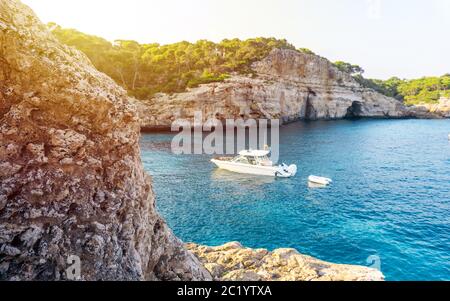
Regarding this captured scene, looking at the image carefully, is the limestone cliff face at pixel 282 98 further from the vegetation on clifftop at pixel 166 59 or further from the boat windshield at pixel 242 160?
the boat windshield at pixel 242 160

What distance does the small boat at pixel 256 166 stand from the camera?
37.8 meters

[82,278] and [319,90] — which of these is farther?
[319,90]

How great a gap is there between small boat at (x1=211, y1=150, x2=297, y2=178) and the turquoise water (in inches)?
44.5

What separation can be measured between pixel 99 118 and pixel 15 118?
64.4 inches

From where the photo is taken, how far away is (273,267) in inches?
598

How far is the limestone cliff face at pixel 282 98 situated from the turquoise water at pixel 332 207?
27.3 metres

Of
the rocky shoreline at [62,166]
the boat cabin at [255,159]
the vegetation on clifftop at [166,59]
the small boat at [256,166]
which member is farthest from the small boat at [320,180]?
the vegetation on clifftop at [166,59]

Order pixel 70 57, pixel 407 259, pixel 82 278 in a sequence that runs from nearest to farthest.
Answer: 1. pixel 82 278
2. pixel 70 57
3. pixel 407 259

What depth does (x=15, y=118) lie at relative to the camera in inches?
241

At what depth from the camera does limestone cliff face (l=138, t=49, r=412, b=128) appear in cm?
7531

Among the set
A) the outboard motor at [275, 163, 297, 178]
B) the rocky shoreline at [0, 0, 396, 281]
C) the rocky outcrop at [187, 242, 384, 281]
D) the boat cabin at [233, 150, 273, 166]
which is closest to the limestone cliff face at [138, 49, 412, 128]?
the boat cabin at [233, 150, 273, 166]

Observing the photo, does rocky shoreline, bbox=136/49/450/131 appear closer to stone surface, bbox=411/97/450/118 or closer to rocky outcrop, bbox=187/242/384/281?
stone surface, bbox=411/97/450/118
